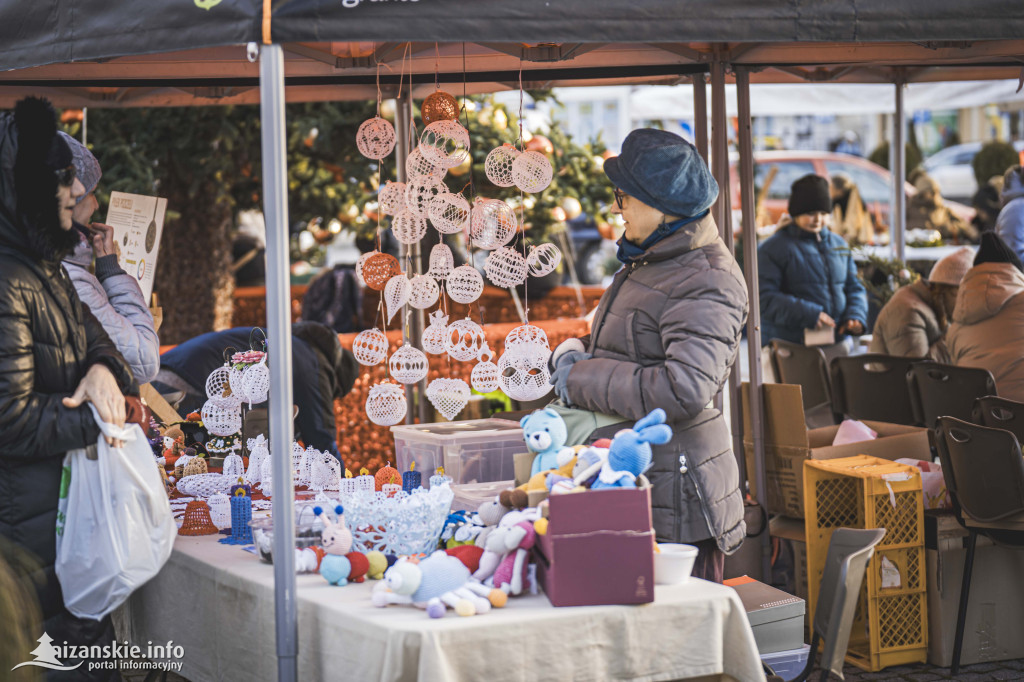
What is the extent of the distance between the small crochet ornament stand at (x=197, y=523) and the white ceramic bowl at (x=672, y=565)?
1450 millimetres

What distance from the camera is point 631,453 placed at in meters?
2.67

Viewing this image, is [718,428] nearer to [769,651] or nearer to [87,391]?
[769,651]

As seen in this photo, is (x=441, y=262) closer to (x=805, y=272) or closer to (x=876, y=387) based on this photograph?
(x=876, y=387)

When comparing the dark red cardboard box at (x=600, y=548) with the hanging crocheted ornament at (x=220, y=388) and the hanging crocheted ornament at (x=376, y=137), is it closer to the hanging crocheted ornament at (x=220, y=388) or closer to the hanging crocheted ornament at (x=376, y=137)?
the hanging crocheted ornament at (x=220, y=388)

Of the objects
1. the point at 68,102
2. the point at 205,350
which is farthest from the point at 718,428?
the point at 68,102

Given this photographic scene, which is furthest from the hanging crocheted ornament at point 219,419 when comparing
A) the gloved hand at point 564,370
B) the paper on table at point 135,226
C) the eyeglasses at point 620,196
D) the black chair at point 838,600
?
the black chair at point 838,600

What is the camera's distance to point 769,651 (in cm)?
337

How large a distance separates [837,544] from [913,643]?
127cm

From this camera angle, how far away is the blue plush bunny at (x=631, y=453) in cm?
265

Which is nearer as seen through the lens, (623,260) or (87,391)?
(87,391)

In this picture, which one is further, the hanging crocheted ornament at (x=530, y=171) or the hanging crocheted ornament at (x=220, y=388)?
the hanging crocheted ornament at (x=530, y=171)

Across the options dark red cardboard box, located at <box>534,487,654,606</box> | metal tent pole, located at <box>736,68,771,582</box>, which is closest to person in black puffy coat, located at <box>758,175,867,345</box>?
metal tent pole, located at <box>736,68,771,582</box>

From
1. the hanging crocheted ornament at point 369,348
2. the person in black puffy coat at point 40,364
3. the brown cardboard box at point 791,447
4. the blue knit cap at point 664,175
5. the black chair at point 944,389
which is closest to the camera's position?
the person in black puffy coat at point 40,364

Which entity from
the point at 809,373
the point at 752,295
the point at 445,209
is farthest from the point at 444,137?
the point at 809,373
